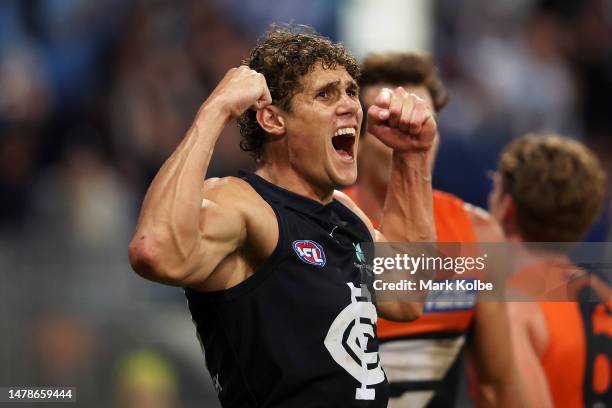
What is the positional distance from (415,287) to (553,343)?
42.9 inches

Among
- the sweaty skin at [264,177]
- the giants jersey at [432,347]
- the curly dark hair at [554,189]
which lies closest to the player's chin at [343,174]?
the sweaty skin at [264,177]

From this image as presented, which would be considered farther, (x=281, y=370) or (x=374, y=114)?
(x=374, y=114)

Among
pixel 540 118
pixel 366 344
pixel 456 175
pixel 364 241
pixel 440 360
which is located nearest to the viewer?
pixel 366 344

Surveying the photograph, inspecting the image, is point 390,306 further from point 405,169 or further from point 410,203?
point 405,169

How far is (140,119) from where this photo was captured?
334 inches

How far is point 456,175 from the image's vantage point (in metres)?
8.19

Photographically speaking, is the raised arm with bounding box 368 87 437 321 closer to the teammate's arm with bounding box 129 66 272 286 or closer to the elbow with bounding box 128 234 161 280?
the teammate's arm with bounding box 129 66 272 286

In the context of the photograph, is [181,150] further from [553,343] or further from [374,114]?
[553,343]

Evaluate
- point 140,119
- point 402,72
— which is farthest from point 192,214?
point 140,119

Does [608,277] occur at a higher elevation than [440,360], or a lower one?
higher

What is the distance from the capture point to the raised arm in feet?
11.7

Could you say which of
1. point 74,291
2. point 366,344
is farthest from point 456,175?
point 366,344

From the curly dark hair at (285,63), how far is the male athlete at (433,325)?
1009 millimetres

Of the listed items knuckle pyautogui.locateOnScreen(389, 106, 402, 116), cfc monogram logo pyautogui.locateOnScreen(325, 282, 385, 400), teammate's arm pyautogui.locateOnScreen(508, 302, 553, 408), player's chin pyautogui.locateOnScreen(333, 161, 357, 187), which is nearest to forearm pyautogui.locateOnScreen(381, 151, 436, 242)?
knuckle pyautogui.locateOnScreen(389, 106, 402, 116)
